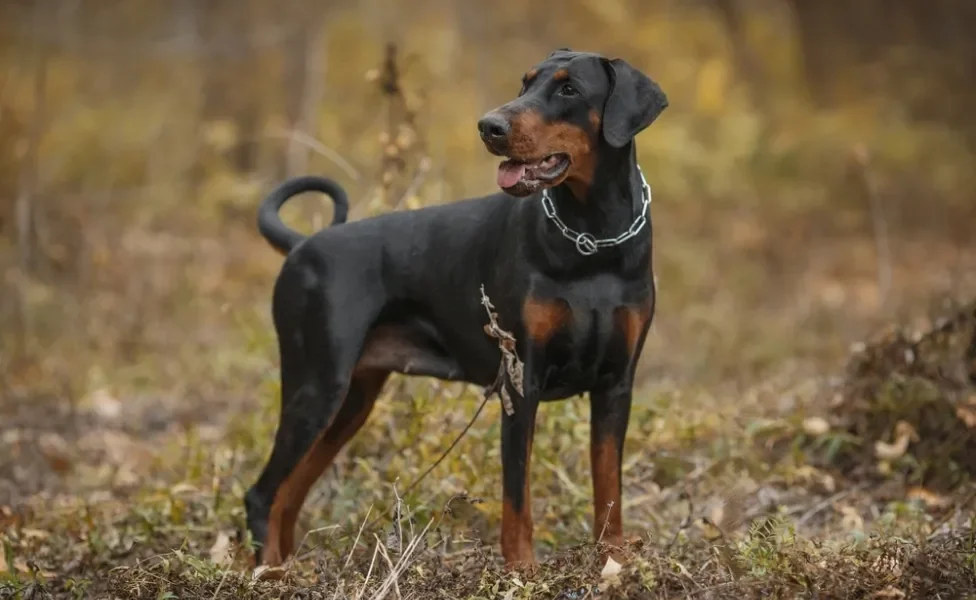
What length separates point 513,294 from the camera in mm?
3986

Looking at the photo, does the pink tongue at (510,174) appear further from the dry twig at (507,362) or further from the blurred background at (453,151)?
the blurred background at (453,151)

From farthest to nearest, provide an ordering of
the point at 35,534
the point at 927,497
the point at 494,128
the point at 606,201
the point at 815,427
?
the point at 815,427 < the point at 927,497 < the point at 35,534 < the point at 606,201 < the point at 494,128

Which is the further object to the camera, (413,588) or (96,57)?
(96,57)

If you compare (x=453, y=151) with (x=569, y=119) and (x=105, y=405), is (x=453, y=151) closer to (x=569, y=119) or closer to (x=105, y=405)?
(x=105, y=405)

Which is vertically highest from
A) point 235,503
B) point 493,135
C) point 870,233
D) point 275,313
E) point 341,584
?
point 493,135

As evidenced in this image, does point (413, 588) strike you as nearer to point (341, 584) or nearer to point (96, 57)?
point (341, 584)

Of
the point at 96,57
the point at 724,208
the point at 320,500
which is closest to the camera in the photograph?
the point at 320,500

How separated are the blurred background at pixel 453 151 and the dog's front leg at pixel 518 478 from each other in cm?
526

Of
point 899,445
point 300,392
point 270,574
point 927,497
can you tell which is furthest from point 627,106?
point 899,445

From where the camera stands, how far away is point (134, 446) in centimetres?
715

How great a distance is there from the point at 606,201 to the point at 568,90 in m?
0.40

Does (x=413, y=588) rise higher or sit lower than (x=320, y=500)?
higher

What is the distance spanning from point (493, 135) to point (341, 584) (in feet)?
4.81

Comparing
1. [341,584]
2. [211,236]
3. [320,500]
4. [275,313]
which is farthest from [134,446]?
[211,236]
